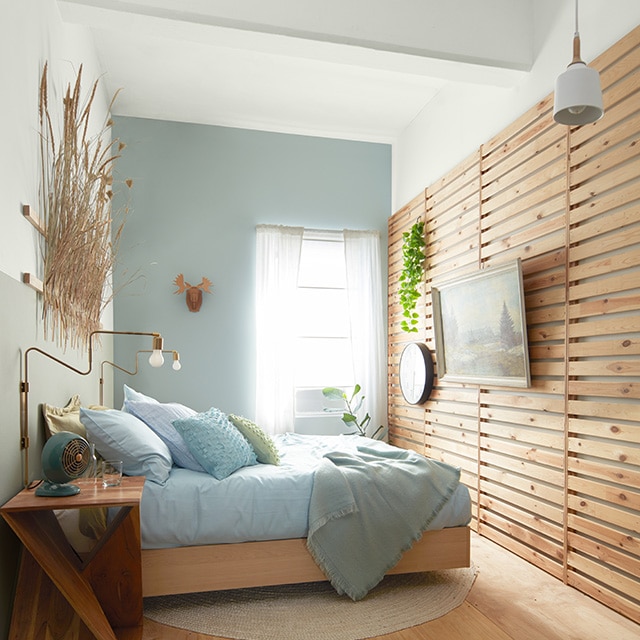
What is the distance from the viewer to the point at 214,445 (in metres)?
3.04

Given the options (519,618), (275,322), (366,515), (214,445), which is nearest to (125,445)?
(214,445)

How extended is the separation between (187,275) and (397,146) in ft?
7.54

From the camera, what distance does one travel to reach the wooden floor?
2518 millimetres

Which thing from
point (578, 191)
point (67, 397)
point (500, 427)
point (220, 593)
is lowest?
point (220, 593)

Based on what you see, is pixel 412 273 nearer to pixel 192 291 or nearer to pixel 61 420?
pixel 192 291

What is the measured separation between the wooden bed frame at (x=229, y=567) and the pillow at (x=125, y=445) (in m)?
0.35

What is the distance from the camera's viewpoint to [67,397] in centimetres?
324


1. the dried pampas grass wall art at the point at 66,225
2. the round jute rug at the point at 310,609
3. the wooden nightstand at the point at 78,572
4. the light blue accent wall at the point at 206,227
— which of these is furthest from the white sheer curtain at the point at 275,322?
the wooden nightstand at the point at 78,572

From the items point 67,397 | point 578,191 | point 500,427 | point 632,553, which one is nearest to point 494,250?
point 578,191

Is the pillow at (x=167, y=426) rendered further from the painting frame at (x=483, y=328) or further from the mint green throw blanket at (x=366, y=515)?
the painting frame at (x=483, y=328)

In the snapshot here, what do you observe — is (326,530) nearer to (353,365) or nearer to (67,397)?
(67,397)

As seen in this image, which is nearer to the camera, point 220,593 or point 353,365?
point 220,593

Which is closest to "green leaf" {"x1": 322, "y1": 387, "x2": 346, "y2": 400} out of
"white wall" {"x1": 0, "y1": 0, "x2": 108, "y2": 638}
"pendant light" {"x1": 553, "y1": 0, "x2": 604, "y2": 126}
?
"white wall" {"x1": 0, "y1": 0, "x2": 108, "y2": 638}

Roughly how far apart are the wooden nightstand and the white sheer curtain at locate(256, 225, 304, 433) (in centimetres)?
282
